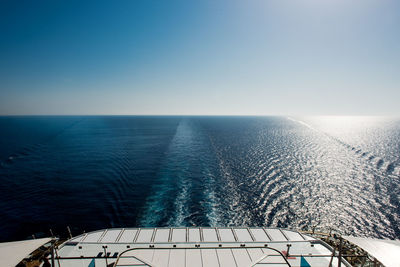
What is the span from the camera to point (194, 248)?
1315 centimetres

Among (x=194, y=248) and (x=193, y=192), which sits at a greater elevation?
(x=194, y=248)

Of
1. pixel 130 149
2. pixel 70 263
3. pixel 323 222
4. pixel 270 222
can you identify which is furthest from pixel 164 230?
pixel 130 149

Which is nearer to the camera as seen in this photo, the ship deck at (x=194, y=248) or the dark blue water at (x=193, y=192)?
the ship deck at (x=194, y=248)

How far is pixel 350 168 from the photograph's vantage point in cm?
6388

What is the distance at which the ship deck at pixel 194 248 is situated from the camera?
13.2 meters

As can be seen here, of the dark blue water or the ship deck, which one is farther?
the dark blue water

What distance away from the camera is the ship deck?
13.2m

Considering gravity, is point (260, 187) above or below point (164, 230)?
below

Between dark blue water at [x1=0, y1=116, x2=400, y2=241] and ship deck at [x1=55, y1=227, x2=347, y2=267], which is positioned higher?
ship deck at [x1=55, y1=227, x2=347, y2=267]

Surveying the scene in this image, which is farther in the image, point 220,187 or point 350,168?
point 350,168

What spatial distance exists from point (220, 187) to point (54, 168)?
53.2 metres

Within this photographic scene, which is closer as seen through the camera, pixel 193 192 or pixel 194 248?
pixel 194 248

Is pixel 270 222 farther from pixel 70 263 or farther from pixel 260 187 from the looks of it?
pixel 70 263

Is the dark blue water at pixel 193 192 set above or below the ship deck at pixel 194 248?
below
